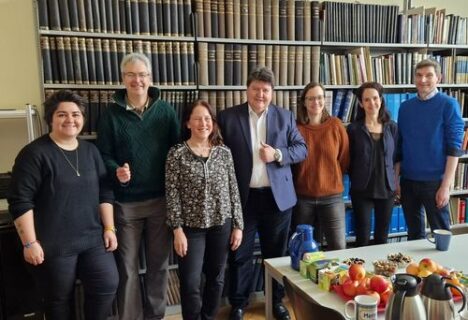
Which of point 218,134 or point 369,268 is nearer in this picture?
point 369,268

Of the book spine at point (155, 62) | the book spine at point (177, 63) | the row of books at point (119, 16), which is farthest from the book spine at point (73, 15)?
the book spine at point (177, 63)

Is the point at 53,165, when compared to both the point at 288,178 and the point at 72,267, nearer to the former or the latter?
the point at 72,267

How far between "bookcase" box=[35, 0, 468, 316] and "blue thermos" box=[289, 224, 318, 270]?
1270mm

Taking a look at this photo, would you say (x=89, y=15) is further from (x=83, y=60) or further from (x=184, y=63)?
(x=184, y=63)

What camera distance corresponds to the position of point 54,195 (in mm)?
1815

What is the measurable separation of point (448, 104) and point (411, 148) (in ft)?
1.13

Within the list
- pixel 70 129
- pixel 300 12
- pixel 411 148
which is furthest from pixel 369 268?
pixel 300 12

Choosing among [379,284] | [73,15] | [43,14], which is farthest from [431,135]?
[43,14]

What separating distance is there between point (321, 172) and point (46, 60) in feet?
5.70

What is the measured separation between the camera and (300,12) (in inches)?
109

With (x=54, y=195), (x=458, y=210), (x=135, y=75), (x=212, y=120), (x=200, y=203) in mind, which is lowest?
(x=458, y=210)

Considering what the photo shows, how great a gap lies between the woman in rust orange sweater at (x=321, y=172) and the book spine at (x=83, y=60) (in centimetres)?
132

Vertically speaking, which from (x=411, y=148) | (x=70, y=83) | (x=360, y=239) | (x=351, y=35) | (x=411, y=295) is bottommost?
(x=360, y=239)

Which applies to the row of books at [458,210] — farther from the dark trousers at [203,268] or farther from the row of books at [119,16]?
the row of books at [119,16]
